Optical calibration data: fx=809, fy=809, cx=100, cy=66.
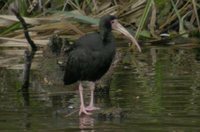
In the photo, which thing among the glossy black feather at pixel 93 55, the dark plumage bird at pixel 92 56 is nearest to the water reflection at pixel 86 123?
the dark plumage bird at pixel 92 56

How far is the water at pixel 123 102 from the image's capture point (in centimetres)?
857

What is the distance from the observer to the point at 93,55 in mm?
9711

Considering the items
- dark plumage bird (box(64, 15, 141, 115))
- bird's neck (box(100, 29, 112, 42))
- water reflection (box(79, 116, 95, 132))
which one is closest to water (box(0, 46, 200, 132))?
water reflection (box(79, 116, 95, 132))

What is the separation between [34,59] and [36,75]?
7.95 ft

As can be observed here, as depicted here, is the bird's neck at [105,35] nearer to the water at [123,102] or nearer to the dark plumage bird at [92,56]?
the dark plumage bird at [92,56]

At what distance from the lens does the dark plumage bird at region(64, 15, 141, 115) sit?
9.68 metres

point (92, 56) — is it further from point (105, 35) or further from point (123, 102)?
point (123, 102)

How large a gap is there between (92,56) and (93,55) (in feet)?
0.08

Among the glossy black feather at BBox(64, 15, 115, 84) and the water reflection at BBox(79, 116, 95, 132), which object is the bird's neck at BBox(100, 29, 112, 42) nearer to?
the glossy black feather at BBox(64, 15, 115, 84)

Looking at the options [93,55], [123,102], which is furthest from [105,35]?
[123,102]

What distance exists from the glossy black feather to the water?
44cm

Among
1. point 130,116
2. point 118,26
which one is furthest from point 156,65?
point 130,116

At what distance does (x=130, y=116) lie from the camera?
905cm

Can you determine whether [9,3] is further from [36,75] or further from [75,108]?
[75,108]
